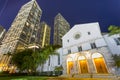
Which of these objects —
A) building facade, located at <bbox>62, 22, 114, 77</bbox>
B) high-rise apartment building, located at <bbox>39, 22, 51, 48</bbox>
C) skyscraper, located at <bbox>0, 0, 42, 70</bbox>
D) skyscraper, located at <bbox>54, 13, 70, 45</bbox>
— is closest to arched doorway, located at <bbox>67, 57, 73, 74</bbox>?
building facade, located at <bbox>62, 22, 114, 77</bbox>

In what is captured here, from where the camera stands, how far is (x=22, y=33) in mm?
128625

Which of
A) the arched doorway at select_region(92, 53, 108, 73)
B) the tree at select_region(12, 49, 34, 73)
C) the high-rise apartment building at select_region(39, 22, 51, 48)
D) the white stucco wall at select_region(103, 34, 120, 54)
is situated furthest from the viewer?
the high-rise apartment building at select_region(39, 22, 51, 48)

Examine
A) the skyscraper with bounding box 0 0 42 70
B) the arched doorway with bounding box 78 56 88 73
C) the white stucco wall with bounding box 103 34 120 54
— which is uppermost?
the skyscraper with bounding box 0 0 42 70

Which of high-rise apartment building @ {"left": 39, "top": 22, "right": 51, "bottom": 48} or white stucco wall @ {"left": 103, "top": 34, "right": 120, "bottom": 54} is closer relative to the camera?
white stucco wall @ {"left": 103, "top": 34, "right": 120, "bottom": 54}

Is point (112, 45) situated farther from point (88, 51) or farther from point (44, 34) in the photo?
point (44, 34)

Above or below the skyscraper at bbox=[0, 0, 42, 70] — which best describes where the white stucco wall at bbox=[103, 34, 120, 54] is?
below

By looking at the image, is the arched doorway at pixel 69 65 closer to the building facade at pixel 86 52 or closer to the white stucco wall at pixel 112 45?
the building facade at pixel 86 52

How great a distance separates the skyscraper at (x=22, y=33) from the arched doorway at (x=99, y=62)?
9699 centimetres

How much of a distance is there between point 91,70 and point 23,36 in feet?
383

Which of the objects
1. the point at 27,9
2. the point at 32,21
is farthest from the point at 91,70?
the point at 27,9

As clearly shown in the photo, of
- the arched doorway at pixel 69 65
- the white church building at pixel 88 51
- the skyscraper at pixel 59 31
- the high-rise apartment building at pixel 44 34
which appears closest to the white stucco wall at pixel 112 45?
the white church building at pixel 88 51

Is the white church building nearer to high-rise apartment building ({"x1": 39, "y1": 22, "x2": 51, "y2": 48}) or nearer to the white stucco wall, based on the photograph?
the white stucco wall

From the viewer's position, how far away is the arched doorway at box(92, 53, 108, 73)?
25525 mm

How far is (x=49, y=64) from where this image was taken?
126 feet
